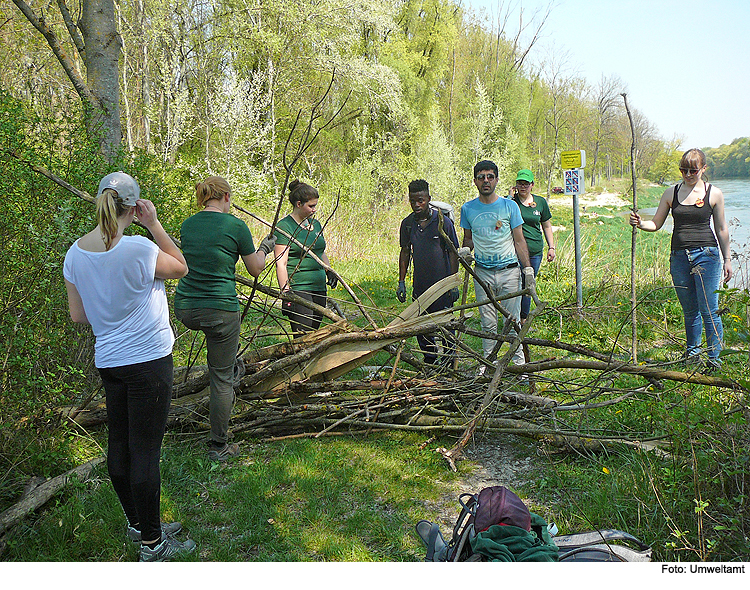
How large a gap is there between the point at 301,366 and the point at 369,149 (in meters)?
15.0

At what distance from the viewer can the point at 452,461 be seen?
3.38 m

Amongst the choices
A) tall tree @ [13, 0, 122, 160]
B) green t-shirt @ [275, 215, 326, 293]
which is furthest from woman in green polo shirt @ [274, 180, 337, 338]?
tall tree @ [13, 0, 122, 160]

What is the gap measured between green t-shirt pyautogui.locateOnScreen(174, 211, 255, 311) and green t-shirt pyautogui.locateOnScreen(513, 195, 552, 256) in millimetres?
3404

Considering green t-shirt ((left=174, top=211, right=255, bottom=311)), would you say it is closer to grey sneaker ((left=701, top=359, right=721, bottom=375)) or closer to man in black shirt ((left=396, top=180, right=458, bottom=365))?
man in black shirt ((left=396, top=180, right=458, bottom=365))

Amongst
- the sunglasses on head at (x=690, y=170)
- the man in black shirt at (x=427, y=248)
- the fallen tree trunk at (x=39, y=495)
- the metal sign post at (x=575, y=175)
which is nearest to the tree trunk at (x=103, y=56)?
the man in black shirt at (x=427, y=248)

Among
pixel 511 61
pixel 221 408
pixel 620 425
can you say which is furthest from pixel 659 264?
pixel 511 61

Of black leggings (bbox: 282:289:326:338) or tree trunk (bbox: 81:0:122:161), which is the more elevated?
tree trunk (bbox: 81:0:122:161)

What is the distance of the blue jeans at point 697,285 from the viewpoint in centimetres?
465

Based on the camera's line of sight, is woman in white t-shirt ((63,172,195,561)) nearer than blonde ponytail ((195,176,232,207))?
Yes

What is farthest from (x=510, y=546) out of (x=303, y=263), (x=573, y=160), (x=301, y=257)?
(x=573, y=160)

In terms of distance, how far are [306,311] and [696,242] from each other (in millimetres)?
3197

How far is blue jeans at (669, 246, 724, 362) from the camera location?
465 cm

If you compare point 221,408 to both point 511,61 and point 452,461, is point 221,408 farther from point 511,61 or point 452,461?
point 511,61

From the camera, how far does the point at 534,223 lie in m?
5.85
